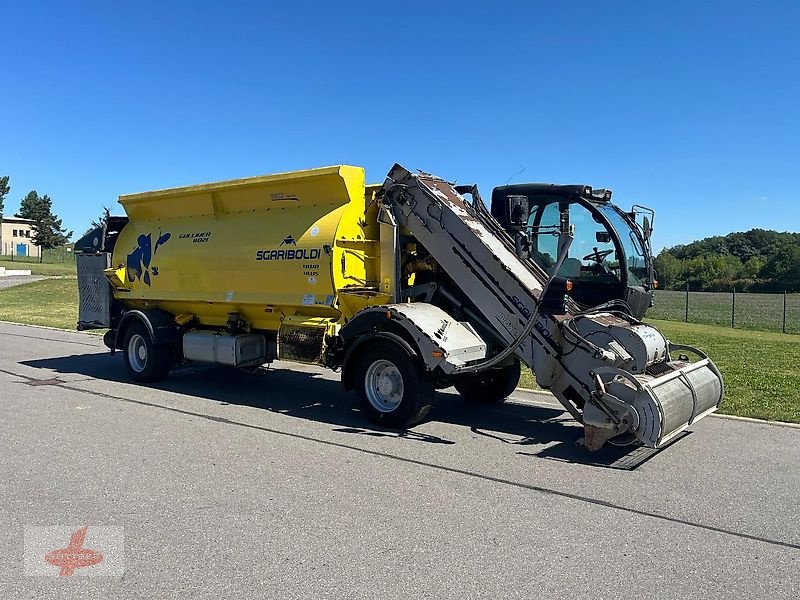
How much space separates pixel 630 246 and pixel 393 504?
5064 mm

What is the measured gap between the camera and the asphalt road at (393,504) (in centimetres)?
414

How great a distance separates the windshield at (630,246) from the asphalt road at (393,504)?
196 cm

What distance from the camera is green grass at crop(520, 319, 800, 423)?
29.5ft

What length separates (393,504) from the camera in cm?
542

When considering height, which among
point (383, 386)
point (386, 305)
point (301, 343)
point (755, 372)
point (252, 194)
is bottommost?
point (755, 372)

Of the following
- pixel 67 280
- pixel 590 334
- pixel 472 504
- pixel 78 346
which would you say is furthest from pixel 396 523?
pixel 67 280

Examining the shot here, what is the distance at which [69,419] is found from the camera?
836 cm

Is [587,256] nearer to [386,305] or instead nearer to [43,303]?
[386,305]

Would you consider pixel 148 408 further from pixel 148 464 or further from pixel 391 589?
pixel 391 589

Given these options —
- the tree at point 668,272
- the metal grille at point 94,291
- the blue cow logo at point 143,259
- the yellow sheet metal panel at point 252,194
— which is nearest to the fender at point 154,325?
the blue cow logo at point 143,259

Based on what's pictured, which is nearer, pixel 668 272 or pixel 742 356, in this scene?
pixel 742 356

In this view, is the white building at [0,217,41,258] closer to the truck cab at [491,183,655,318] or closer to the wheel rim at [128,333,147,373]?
the wheel rim at [128,333,147,373]

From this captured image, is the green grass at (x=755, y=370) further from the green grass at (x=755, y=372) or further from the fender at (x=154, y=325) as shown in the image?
the fender at (x=154, y=325)

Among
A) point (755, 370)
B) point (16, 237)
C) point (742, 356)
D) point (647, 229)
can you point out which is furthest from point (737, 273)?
point (16, 237)
